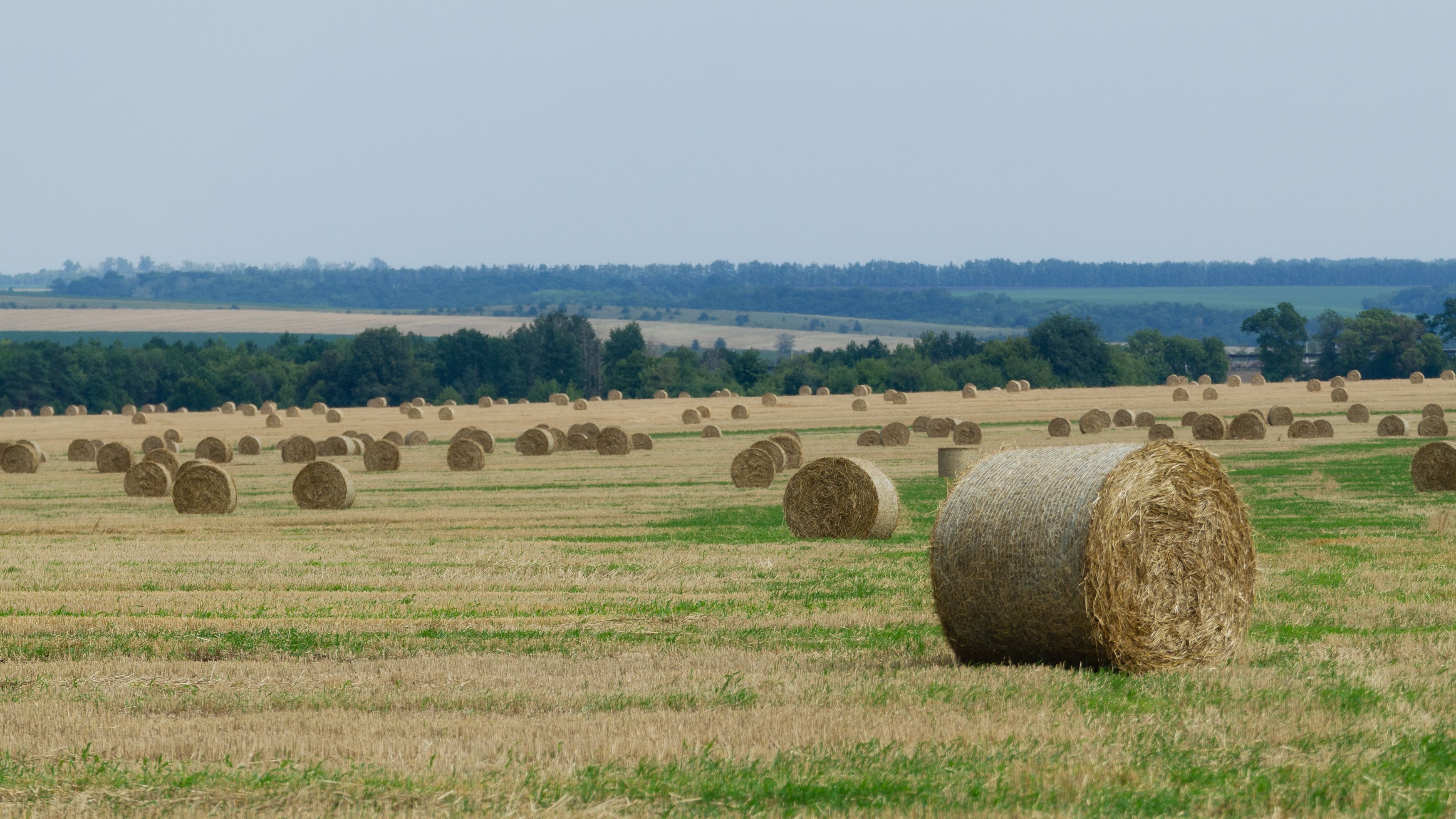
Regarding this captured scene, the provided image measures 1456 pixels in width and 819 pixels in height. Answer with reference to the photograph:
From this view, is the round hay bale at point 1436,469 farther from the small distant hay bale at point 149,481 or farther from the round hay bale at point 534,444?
the round hay bale at point 534,444

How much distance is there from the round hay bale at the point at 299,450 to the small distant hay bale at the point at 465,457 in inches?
254

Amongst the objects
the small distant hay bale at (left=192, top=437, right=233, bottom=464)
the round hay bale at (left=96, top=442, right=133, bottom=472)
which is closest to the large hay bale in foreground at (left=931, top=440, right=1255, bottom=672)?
the round hay bale at (left=96, top=442, right=133, bottom=472)

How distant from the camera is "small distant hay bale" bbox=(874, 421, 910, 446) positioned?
50.5 meters

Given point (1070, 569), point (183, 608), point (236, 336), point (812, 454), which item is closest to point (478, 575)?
point (183, 608)

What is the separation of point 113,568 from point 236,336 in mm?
158990

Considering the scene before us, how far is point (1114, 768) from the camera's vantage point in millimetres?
8492

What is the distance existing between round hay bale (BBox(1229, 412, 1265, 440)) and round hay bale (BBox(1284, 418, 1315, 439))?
1.14m

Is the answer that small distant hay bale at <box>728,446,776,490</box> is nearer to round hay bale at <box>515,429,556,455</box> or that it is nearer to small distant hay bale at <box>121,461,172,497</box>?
small distant hay bale at <box>121,461,172,497</box>

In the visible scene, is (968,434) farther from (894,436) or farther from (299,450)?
(299,450)

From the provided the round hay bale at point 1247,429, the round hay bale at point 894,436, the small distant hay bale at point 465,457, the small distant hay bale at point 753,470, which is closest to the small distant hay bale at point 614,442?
the small distant hay bale at point 465,457

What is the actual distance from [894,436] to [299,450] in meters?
17.0

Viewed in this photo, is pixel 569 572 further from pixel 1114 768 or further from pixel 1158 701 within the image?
pixel 1114 768

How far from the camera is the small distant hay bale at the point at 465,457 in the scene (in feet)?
137

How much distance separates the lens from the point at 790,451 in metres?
40.4
